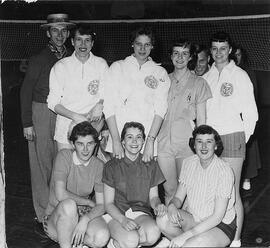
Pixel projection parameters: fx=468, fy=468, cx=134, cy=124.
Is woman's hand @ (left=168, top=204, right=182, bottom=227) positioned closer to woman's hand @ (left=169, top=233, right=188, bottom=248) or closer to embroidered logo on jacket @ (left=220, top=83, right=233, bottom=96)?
woman's hand @ (left=169, top=233, right=188, bottom=248)

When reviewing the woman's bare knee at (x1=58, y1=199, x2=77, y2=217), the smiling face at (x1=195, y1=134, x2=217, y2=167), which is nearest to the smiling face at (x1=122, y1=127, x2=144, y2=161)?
the smiling face at (x1=195, y1=134, x2=217, y2=167)

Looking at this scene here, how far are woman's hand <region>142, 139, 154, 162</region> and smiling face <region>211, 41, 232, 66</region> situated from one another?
2.93 feet

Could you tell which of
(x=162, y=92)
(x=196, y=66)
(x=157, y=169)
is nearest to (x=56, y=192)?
(x=157, y=169)

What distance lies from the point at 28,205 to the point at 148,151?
210cm

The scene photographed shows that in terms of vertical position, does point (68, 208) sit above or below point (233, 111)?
below

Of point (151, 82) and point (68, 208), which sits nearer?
point (68, 208)

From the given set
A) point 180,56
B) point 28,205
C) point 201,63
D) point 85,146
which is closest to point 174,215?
point 85,146

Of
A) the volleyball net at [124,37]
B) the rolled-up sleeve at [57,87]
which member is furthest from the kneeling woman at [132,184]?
the volleyball net at [124,37]

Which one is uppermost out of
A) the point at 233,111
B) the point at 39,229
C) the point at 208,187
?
the point at 233,111

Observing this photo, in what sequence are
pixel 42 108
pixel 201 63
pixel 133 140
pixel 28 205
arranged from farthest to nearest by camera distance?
pixel 28 205, pixel 201 63, pixel 42 108, pixel 133 140

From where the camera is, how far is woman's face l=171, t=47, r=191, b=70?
396cm

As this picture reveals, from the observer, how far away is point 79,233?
3607 millimetres

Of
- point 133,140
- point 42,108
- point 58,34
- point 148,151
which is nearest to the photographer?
point 133,140

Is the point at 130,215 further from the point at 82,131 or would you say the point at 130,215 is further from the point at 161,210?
the point at 82,131
